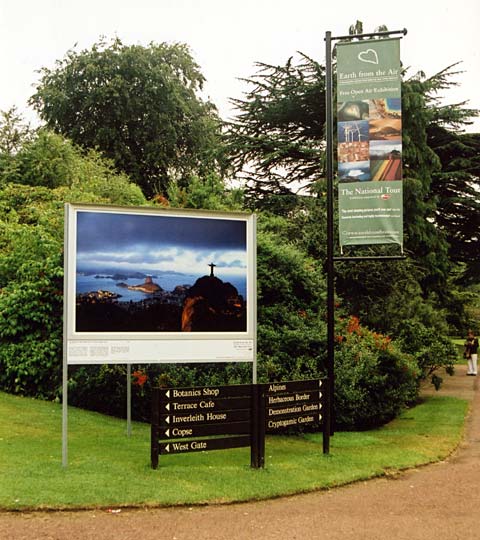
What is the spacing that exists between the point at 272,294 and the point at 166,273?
6.48 meters

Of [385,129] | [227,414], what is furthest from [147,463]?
[385,129]

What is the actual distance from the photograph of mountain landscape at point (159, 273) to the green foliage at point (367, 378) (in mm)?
4275

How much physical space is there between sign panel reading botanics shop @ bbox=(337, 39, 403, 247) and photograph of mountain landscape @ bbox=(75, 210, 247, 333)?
2.78m

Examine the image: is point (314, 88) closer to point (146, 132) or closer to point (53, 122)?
point (146, 132)

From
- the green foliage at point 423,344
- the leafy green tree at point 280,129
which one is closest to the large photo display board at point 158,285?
the green foliage at point 423,344

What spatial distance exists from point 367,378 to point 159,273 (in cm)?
629

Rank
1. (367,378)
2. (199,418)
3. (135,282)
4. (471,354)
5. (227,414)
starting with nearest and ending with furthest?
(199,418), (227,414), (135,282), (367,378), (471,354)

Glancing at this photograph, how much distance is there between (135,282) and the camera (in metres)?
10.5

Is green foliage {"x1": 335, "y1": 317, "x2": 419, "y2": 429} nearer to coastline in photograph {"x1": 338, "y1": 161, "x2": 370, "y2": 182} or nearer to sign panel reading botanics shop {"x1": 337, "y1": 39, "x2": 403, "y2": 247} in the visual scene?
sign panel reading botanics shop {"x1": 337, "y1": 39, "x2": 403, "y2": 247}

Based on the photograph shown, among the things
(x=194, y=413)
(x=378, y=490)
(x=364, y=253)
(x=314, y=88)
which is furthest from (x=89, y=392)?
(x=314, y=88)

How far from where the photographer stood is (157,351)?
34.3 feet

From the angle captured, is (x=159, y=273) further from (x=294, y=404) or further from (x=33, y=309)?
(x=33, y=309)

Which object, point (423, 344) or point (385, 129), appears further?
point (423, 344)

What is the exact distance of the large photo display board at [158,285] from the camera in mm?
10016
